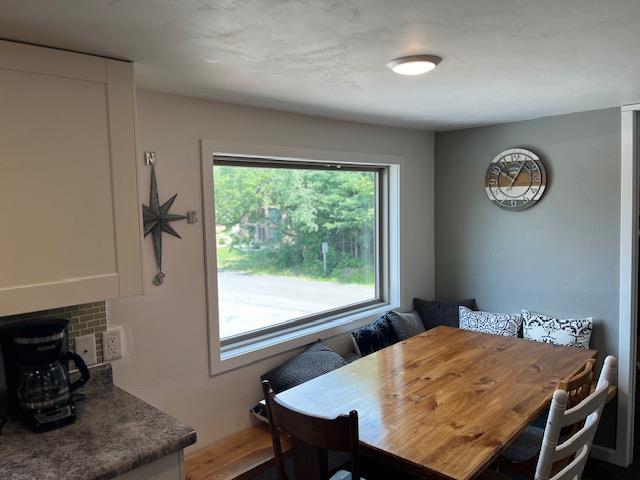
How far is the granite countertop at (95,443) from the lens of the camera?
1.31 m

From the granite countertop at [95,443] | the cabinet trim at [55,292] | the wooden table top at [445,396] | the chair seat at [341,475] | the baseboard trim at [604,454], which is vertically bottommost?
the baseboard trim at [604,454]

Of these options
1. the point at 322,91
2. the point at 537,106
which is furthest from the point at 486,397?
the point at 537,106

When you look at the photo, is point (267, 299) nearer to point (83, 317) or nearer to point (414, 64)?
point (83, 317)

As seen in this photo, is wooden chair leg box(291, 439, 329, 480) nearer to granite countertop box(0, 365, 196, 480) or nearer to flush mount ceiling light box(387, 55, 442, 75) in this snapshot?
granite countertop box(0, 365, 196, 480)

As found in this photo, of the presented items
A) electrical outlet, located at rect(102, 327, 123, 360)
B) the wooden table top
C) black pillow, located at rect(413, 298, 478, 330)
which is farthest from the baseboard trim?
electrical outlet, located at rect(102, 327, 123, 360)

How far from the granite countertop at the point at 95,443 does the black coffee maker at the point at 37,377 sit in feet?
0.15

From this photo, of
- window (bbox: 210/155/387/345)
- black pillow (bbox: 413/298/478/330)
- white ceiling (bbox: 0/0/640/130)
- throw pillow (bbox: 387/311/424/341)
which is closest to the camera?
white ceiling (bbox: 0/0/640/130)

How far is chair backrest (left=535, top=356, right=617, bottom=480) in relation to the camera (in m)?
1.59

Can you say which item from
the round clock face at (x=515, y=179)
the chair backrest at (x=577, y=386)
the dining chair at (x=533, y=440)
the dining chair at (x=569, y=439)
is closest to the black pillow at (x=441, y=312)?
the round clock face at (x=515, y=179)

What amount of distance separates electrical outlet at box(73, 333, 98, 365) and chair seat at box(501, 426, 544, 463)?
71.0 inches

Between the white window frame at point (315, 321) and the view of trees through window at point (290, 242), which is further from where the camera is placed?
the view of trees through window at point (290, 242)

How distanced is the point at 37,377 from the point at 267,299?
4.81ft

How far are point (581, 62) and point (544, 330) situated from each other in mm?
1923

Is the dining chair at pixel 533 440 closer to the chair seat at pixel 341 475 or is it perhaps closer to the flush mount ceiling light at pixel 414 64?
the chair seat at pixel 341 475
